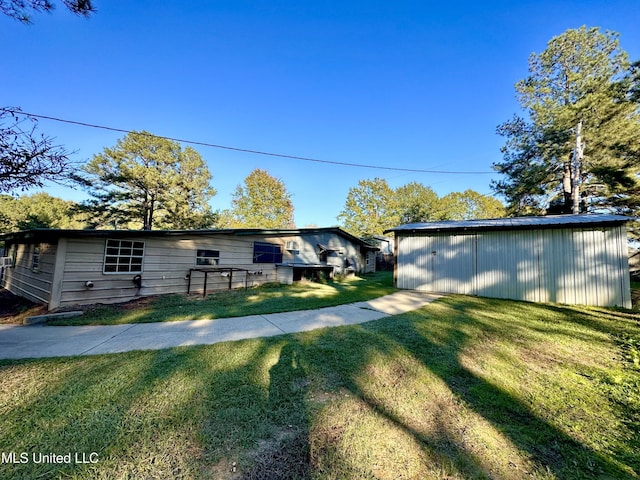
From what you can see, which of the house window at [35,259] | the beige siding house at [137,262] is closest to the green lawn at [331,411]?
the beige siding house at [137,262]

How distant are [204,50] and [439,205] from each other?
94.3 feet

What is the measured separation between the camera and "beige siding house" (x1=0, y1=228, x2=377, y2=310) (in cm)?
651

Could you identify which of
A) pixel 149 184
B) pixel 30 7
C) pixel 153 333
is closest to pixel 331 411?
pixel 153 333

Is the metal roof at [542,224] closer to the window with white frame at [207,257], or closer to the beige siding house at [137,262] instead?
the beige siding house at [137,262]

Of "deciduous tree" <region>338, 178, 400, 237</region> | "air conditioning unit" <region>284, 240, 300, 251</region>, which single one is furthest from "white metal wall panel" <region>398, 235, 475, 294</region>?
"deciduous tree" <region>338, 178, 400, 237</region>

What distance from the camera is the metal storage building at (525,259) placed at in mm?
7215

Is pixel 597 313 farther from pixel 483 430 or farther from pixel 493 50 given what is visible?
pixel 493 50

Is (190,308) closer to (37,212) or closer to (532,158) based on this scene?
(532,158)

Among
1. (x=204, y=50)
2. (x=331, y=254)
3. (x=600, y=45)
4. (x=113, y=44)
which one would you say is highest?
(x=600, y=45)

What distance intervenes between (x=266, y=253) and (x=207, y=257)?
291 centimetres

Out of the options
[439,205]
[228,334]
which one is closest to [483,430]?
[228,334]

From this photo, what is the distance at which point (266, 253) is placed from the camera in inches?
463

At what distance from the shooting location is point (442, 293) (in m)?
9.54

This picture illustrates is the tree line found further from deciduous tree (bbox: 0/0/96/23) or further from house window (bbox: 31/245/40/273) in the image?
house window (bbox: 31/245/40/273)
